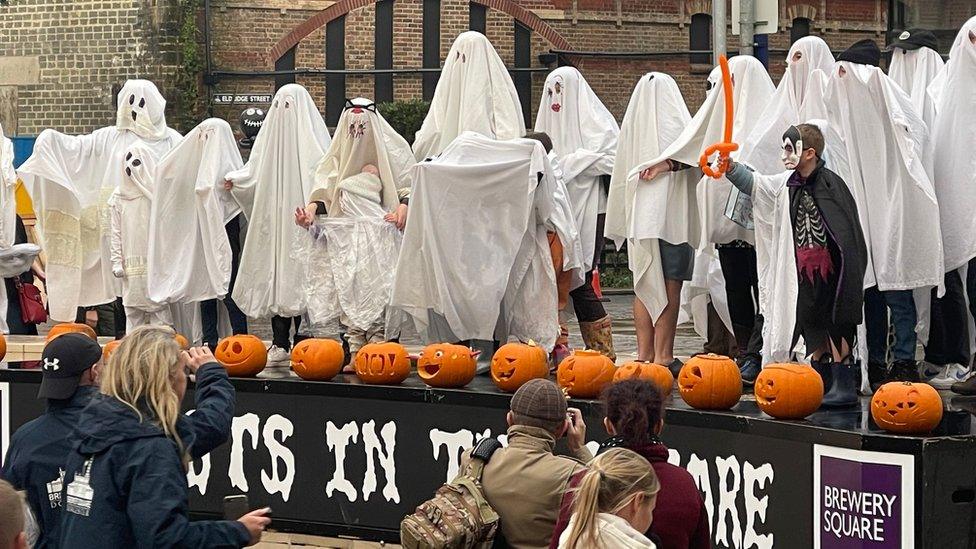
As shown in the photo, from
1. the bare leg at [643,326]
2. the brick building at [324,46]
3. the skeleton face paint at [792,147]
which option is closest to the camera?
the skeleton face paint at [792,147]

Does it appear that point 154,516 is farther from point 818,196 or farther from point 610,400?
point 818,196

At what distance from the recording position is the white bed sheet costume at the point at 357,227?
1126 cm

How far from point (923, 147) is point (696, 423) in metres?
2.60

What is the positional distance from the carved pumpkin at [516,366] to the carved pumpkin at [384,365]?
0.65 meters

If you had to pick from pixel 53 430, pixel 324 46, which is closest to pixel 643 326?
pixel 53 430

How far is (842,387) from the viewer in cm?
827

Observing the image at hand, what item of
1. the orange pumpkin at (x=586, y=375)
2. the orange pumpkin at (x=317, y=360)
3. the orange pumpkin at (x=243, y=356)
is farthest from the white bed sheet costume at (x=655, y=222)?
the orange pumpkin at (x=243, y=356)

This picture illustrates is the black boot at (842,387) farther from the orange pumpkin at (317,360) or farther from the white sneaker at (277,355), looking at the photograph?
the white sneaker at (277,355)

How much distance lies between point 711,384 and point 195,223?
18.4 feet

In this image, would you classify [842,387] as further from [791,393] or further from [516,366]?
[516,366]

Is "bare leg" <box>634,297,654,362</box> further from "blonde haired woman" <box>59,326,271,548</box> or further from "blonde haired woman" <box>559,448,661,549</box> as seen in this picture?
"blonde haired woman" <box>559,448,661,549</box>

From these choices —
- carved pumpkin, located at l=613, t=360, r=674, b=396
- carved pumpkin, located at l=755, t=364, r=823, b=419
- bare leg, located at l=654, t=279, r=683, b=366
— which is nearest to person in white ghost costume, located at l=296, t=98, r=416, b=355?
bare leg, located at l=654, t=279, r=683, b=366

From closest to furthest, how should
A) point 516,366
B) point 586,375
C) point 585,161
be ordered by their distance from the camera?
point 586,375
point 516,366
point 585,161

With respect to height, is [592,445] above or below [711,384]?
below
